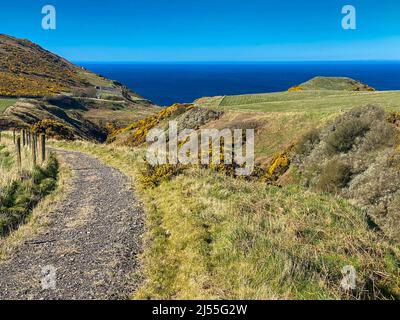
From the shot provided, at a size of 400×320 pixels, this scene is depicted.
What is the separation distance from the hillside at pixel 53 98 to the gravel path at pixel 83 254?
1711 inches

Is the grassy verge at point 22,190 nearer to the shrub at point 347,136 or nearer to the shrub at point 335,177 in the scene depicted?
the shrub at point 335,177

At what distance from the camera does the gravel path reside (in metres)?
8.44

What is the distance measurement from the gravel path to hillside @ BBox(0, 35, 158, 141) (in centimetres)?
4347

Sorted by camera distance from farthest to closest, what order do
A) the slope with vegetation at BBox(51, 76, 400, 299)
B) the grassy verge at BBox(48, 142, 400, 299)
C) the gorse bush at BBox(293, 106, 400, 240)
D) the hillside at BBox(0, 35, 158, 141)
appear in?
the hillside at BBox(0, 35, 158, 141) < the gorse bush at BBox(293, 106, 400, 240) < the slope with vegetation at BBox(51, 76, 400, 299) < the grassy verge at BBox(48, 142, 400, 299)

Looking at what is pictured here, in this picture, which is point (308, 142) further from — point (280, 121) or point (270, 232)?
point (270, 232)

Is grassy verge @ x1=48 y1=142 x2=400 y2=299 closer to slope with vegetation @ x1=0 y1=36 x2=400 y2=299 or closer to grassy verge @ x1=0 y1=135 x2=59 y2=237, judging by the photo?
slope with vegetation @ x1=0 y1=36 x2=400 y2=299

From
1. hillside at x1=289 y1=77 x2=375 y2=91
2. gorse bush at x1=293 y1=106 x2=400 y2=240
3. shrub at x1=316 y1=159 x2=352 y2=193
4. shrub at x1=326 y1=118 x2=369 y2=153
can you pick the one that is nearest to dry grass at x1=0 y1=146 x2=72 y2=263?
gorse bush at x1=293 y1=106 x2=400 y2=240

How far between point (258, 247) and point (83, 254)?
431 cm

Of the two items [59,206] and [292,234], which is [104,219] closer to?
[59,206]

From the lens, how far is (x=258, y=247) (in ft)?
30.4

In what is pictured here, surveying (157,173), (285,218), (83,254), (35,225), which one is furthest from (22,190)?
(285,218)

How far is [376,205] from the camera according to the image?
19.5 meters

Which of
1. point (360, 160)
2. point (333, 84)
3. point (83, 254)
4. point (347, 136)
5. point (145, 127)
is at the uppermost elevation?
point (333, 84)

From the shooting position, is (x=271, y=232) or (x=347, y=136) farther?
(x=347, y=136)
